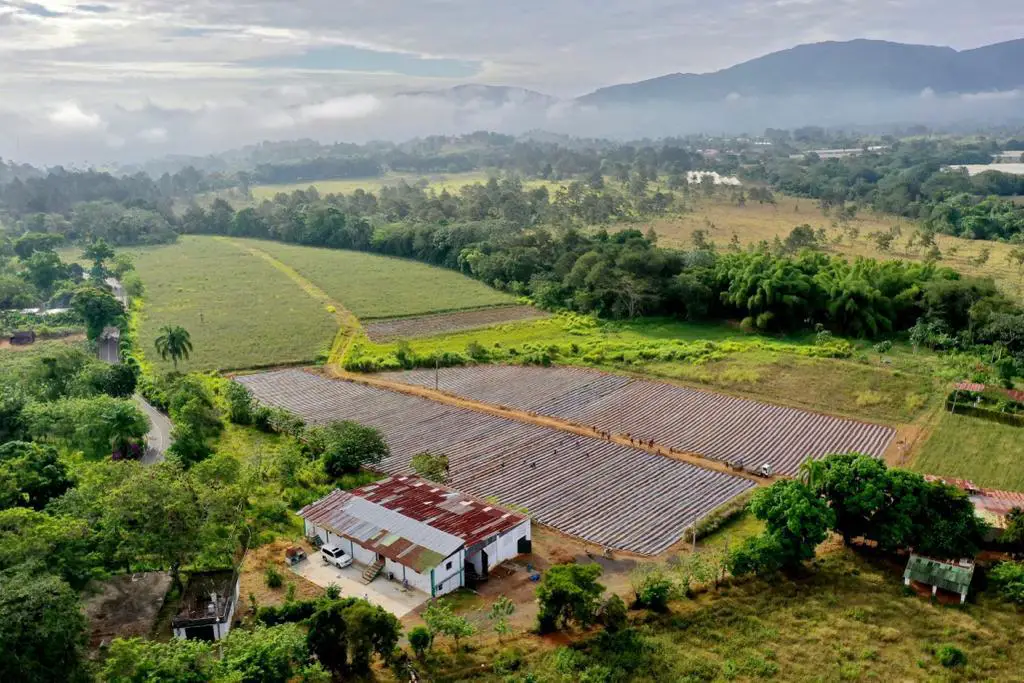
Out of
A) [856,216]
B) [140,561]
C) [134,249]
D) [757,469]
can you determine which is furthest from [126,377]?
[856,216]

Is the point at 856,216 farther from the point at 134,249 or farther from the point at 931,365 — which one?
the point at 134,249

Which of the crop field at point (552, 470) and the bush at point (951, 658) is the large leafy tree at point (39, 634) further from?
the bush at point (951, 658)

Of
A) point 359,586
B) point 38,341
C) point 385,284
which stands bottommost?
point 359,586

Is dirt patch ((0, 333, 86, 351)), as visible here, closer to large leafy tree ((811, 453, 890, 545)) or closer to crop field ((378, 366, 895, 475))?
crop field ((378, 366, 895, 475))

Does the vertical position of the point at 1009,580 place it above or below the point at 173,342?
below

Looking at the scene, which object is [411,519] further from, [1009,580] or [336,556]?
[1009,580]

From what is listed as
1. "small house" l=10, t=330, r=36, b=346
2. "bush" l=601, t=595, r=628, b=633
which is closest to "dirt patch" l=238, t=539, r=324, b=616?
"bush" l=601, t=595, r=628, b=633

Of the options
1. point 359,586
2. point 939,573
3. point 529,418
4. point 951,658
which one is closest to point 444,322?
point 529,418
